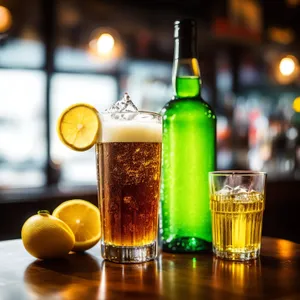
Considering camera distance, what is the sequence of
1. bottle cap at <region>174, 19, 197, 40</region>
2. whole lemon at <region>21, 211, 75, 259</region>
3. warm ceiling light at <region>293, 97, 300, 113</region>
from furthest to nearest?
warm ceiling light at <region>293, 97, 300, 113</region> → bottle cap at <region>174, 19, 197, 40</region> → whole lemon at <region>21, 211, 75, 259</region>

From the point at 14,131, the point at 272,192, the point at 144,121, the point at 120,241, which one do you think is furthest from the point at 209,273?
the point at 14,131

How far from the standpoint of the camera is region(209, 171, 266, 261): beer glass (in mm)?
1019

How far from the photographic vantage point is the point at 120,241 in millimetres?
994

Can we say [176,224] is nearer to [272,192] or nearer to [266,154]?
[272,192]

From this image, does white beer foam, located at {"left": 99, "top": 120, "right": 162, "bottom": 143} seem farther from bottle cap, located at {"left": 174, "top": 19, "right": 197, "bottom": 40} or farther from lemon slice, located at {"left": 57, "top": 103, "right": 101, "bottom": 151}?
bottle cap, located at {"left": 174, "top": 19, "right": 197, "bottom": 40}

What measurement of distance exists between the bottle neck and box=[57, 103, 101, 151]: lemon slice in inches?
9.8

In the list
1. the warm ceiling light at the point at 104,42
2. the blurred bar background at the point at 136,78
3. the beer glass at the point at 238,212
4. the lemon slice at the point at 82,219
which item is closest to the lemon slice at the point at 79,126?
the lemon slice at the point at 82,219

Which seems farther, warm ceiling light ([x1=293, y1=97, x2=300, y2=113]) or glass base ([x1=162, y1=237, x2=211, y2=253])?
warm ceiling light ([x1=293, y1=97, x2=300, y2=113])

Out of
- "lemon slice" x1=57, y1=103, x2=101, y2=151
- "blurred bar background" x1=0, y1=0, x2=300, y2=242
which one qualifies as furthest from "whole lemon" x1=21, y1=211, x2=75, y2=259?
"blurred bar background" x1=0, y1=0, x2=300, y2=242

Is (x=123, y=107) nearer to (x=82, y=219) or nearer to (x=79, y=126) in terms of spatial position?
(x=79, y=126)

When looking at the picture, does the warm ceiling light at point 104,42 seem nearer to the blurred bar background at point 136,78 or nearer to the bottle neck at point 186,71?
the blurred bar background at point 136,78

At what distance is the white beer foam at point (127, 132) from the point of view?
0.99 metres

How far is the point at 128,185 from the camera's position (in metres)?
0.99

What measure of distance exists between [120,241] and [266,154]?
5254 mm
